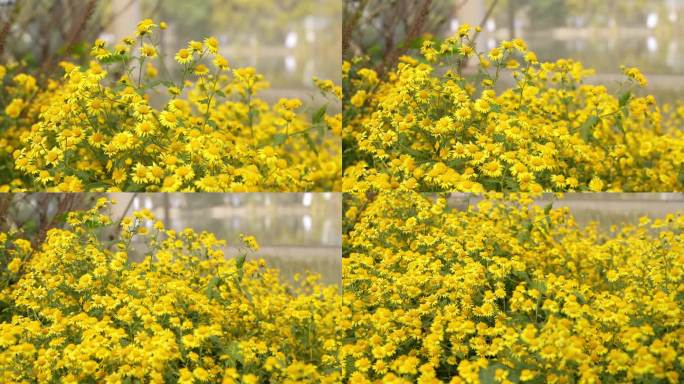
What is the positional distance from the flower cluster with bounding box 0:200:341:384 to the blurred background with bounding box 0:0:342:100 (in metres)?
0.49

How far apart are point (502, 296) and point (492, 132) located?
382mm

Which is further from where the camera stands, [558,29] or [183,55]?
[558,29]

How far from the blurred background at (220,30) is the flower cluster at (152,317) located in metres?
0.49

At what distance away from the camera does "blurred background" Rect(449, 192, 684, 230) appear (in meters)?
2.06

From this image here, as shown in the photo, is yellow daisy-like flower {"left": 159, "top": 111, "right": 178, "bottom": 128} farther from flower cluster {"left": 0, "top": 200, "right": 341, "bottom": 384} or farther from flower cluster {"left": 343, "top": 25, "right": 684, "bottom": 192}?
flower cluster {"left": 343, "top": 25, "right": 684, "bottom": 192}

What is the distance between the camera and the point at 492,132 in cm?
184

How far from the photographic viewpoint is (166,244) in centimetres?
185

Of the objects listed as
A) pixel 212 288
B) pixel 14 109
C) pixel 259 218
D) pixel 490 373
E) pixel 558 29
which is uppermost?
pixel 558 29

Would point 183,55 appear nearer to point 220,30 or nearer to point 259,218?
point 259,218

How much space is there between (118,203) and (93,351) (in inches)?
21.6

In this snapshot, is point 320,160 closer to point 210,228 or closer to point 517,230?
point 210,228

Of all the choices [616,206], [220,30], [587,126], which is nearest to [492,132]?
[587,126]

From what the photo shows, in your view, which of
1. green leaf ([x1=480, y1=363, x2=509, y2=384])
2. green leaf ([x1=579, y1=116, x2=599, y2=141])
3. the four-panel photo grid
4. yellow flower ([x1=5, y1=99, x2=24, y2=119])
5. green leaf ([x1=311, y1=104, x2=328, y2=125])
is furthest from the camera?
yellow flower ([x1=5, y1=99, x2=24, y2=119])

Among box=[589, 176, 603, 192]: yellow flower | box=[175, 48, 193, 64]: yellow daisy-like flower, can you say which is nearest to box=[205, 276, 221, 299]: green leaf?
box=[175, 48, 193, 64]: yellow daisy-like flower
